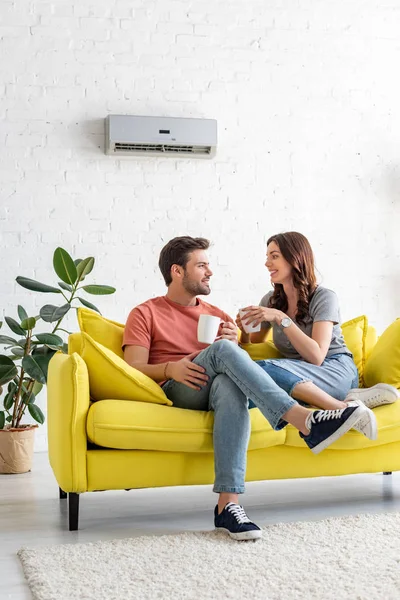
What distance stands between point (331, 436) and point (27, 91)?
2799mm

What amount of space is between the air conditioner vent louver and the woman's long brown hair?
1408 millimetres

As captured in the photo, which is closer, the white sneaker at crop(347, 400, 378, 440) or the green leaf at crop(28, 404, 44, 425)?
the white sneaker at crop(347, 400, 378, 440)

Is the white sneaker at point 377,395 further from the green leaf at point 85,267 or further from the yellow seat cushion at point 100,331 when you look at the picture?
the green leaf at point 85,267

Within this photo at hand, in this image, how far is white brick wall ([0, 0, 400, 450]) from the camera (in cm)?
443

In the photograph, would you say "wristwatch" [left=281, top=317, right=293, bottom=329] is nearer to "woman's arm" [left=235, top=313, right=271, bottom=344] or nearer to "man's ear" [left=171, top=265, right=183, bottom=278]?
"woman's arm" [left=235, top=313, right=271, bottom=344]

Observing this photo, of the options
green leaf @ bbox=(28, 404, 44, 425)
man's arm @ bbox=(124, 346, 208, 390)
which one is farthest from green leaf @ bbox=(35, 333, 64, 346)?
man's arm @ bbox=(124, 346, 208, 390)

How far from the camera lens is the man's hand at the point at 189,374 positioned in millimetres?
2832

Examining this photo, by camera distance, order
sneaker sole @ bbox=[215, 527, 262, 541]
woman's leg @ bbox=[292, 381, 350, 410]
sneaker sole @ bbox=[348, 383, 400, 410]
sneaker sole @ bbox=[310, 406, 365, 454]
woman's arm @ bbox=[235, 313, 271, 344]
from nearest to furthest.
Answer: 1. sneaker sole @ bbox=[215, 527, 262, 541]
2. sneaker sole @ bbox=[310, 406, 365, 454]
3. woman's leg @ bbox=[292, 381, 350, 410]
4. sneaker sole @ bbox=[348, 383, 400, 410]
5. woman's arm @ bbox=[235, 313, 271, 344]

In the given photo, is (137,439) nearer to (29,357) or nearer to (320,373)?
(320,373)

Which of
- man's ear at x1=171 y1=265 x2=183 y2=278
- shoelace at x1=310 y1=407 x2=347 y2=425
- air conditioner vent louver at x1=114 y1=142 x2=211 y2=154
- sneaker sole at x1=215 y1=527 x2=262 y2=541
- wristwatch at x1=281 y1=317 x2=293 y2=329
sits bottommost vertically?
sneaker sole at x1=215 y1=527 x2=262 y2=541

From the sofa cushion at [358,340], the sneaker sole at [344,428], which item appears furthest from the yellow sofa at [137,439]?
the sofa cushion at [358,340]

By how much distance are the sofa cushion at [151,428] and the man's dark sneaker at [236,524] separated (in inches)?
9.6

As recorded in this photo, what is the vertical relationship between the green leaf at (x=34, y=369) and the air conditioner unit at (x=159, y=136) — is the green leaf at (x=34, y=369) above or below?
below

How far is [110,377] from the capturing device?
2.76 m
